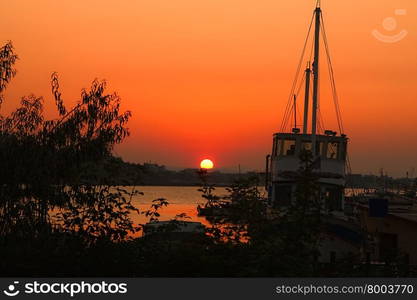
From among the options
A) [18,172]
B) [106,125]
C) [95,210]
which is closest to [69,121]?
[106,125]

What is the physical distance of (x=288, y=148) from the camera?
41094mm

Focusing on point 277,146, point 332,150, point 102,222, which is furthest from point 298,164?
point 102,222

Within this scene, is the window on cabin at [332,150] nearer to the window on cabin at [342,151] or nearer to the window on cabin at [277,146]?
the window on cabin at [342,151]

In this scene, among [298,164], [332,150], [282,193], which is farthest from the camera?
[332,150]

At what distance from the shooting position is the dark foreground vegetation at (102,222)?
14.1m

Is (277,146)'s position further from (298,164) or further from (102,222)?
(102,222)

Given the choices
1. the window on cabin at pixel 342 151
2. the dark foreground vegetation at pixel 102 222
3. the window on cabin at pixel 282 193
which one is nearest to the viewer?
the dark foreground vegetation at pixel 102 222

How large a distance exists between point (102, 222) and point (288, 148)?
2674cm

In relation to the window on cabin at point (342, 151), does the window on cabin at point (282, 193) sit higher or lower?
lower

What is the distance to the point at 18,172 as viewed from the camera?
16.3 metres

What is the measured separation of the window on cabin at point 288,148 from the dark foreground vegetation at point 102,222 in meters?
23.1

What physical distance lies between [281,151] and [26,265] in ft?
92.5

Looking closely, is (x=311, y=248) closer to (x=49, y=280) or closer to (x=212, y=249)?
(x=212, y=249)

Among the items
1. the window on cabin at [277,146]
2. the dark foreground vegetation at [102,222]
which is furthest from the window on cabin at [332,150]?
the dark foreground vegetation at [102,222]
